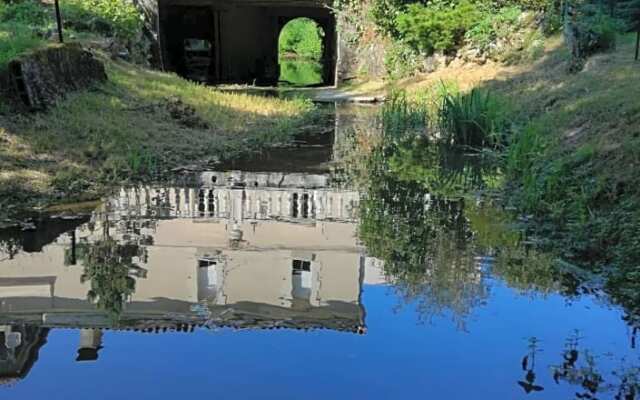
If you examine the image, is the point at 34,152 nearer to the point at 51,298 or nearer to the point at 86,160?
the point at 86,160

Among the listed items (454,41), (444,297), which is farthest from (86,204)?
(454,41)

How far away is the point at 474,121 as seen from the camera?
34.6 feet

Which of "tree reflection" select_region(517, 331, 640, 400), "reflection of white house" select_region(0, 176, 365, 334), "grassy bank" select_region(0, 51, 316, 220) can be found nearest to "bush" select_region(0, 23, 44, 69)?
"grassy bank" select_region(0, 51, 316, 220)

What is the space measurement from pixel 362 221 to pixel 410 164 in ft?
9.89

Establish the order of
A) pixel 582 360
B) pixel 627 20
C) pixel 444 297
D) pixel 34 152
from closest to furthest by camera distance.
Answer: pixel 582 360 → pixel 444 297 → pixel 34 152 → pixel 627 20

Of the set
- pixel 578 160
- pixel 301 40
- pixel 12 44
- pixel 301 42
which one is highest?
pixel 301 40

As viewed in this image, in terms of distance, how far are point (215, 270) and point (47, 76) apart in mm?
6060

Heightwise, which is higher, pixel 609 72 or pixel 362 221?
pixel 609 72

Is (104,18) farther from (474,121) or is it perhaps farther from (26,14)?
(474,121)

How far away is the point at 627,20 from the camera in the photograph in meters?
14.7

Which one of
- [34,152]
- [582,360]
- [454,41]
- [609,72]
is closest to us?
[582,360]

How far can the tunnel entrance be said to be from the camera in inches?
1134

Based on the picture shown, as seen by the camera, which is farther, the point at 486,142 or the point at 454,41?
the point at 454,41

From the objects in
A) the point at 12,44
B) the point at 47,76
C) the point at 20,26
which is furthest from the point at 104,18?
the point at 47,76
